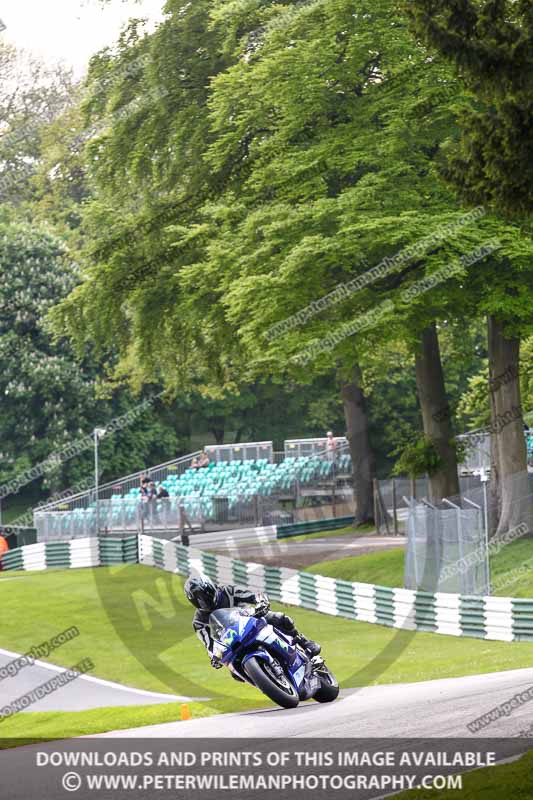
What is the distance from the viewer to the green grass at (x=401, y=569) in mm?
27219

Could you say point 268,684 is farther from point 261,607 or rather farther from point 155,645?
point 155,645

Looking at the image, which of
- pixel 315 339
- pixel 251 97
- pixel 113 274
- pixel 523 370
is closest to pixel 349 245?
pixel 315 339

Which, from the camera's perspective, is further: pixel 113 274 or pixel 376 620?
pixel 113 274

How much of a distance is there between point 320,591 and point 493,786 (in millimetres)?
21369

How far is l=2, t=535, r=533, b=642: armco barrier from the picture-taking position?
77.5 feet

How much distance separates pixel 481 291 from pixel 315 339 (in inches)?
157

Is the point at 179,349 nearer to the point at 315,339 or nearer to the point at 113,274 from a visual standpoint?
the point at 113,274

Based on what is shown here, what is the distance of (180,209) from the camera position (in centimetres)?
3588

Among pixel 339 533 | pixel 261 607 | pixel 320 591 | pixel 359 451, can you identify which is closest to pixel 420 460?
pixel 320 591

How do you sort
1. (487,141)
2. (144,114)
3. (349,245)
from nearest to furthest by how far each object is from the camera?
(487,141)
(349,245)
(144,114)

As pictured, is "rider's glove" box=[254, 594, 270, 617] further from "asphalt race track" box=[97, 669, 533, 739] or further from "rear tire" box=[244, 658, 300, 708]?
"asphalt race track" box=[97, 669, 533, 739]

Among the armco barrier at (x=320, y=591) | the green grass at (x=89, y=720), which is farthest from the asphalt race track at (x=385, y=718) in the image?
the armco barrier at (x=320, y=591)

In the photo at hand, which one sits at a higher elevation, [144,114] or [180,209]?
[144,114]

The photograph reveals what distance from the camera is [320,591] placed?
96.9 feet
